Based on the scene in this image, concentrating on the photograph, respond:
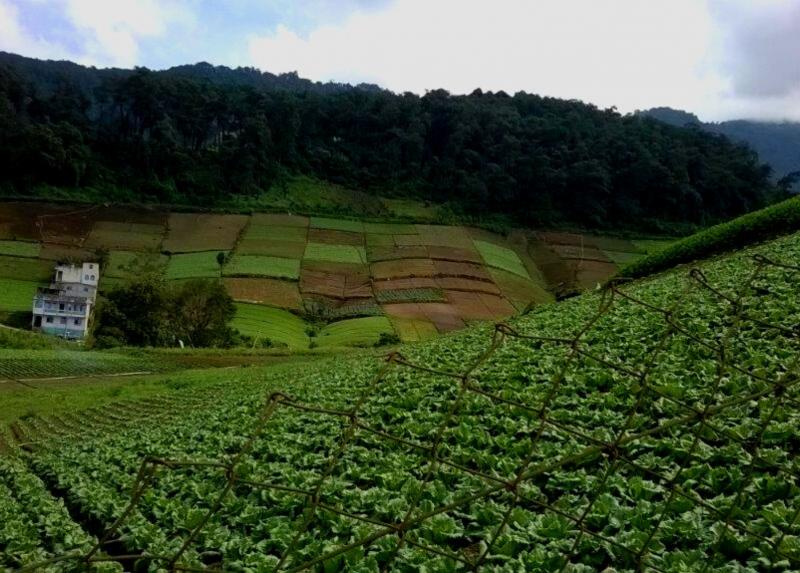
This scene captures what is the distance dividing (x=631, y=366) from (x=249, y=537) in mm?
6158

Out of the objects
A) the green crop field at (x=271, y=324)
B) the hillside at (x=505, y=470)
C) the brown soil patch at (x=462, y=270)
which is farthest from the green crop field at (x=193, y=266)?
the hillside at (x=505, y=470)

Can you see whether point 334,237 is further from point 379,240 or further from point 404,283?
point 404,283

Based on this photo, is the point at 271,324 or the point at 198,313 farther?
the point at 271,324

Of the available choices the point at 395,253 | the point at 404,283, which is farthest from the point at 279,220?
the point at 404,283

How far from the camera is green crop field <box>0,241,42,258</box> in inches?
2704

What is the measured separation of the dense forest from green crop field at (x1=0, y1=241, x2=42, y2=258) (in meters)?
12.3

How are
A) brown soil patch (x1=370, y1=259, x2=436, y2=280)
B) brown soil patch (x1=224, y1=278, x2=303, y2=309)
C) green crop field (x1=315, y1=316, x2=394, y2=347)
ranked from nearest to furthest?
green crop field (x1=315, y1=316, x2=394, y2=347) < brown soil patch (x1=224, y1=278, x2=303, y2=309) < brown soil patch (x1=370, y1=259, x2=436, y2=280)

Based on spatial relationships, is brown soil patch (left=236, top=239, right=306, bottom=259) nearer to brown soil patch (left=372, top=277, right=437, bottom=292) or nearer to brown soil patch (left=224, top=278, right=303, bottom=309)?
brown soil patch (left=224, top=278, right=303, bottom=309)

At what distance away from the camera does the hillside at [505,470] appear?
4957mm

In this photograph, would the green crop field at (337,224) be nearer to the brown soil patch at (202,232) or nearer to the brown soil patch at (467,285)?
the brown soil patch at (202,232)

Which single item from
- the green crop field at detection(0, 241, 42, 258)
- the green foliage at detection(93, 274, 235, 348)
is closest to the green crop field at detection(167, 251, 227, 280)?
the green crop field at detection(0, 241, 42, 258)

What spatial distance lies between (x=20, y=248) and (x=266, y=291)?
83.9 ft

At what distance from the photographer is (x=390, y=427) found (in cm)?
979

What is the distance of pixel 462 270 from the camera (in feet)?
249
